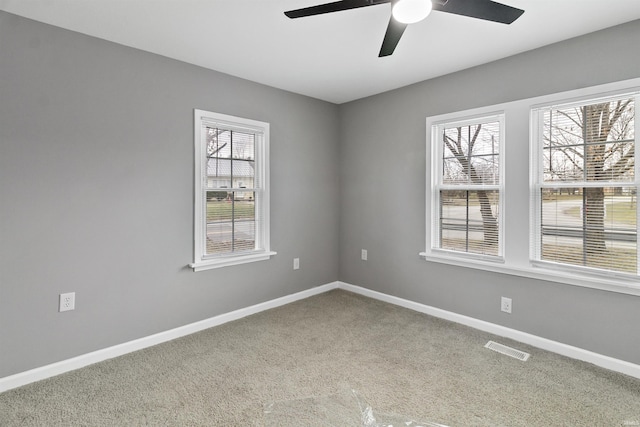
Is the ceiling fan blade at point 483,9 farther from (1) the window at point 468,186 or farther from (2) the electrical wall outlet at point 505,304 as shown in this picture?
(2) the electrical wall outlet at point 505,304

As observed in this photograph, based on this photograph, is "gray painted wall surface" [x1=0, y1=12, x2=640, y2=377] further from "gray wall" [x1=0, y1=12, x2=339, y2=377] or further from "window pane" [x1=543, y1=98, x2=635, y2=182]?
"window pane" [x1=543, y1=98, x2=635, y2=182]

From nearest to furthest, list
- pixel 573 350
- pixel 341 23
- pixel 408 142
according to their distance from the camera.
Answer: pixel 341 23 → pixel 573 350 → pixel 408 142

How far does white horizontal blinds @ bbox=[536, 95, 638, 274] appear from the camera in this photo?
2428mm

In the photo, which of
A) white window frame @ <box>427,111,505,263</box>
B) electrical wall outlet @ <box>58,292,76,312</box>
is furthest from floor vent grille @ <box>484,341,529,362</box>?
electrical wall outlet @ <box>58,292,76,312</box>

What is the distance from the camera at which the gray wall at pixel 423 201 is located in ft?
8.08

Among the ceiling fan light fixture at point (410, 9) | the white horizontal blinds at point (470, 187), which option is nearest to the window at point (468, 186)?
the white horizontal blinds at point (470, 187)

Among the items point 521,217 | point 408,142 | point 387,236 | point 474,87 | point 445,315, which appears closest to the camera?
point 521,217

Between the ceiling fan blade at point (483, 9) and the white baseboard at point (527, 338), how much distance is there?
2425mm

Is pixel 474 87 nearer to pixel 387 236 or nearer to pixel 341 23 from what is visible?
pixel 341 23

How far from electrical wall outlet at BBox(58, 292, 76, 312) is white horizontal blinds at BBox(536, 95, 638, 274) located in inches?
145

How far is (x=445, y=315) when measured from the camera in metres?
3.39

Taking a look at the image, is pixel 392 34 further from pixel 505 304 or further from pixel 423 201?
pixel 505 304

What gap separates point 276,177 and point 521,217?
2.41m

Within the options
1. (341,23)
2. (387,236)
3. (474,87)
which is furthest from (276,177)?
(474,87)
